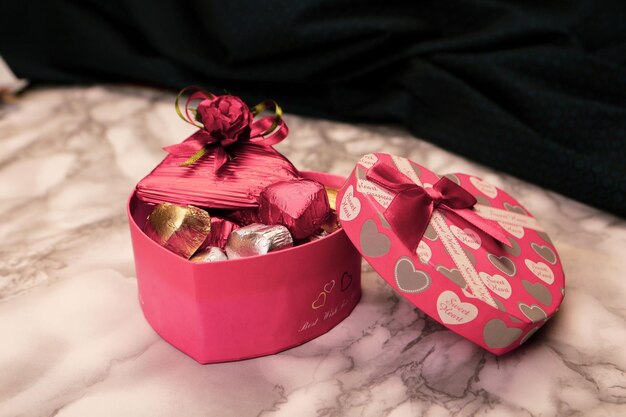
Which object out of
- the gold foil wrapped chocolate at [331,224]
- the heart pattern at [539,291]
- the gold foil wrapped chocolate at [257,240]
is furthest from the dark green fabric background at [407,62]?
the gold foil wrapped chocolate at [257,240]

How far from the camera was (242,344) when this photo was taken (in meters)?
0.85

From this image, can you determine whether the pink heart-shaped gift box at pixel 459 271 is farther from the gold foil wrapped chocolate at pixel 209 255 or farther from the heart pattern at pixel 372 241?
the gold foil wrapped chocolate at pixel 209 255

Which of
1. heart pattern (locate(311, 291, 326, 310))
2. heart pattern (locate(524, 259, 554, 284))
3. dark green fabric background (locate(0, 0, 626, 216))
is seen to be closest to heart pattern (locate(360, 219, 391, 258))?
heart pattern (locate(311, 291, 326, 310))

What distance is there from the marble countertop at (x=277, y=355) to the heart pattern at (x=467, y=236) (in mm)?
138

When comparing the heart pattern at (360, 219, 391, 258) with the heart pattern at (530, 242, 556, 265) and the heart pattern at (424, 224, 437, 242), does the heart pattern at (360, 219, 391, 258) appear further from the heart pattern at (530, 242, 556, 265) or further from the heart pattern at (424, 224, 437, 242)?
the heart pattern at (530, 242, 556, 265)

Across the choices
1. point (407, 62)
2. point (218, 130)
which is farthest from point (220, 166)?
point (407, 62)

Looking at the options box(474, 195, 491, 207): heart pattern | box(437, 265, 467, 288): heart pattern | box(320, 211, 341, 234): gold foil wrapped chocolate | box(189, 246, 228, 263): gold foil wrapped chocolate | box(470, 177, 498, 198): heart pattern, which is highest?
box(189, 246, 228, 263): gold foil wrapped chocolate

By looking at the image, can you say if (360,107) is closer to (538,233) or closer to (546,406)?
(538,233)

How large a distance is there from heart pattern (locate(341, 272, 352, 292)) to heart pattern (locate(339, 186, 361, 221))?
0.33ft

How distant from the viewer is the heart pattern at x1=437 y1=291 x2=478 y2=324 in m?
0.78

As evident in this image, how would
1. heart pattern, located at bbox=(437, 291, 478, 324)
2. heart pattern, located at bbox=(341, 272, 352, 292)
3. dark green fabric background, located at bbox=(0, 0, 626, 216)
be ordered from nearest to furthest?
heart pattern, located at bbox=(437, 291, 478, 324)
heart pattern, located at bbox=(341, 272, 352, 292)
dark green fabric background, located at bbox=(0, 0, 626, 216)

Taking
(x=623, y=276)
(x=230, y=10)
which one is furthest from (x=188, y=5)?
(x=623, y=276)

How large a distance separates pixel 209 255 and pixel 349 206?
0.58 feet

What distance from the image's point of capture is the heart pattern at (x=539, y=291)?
2.75 ft
